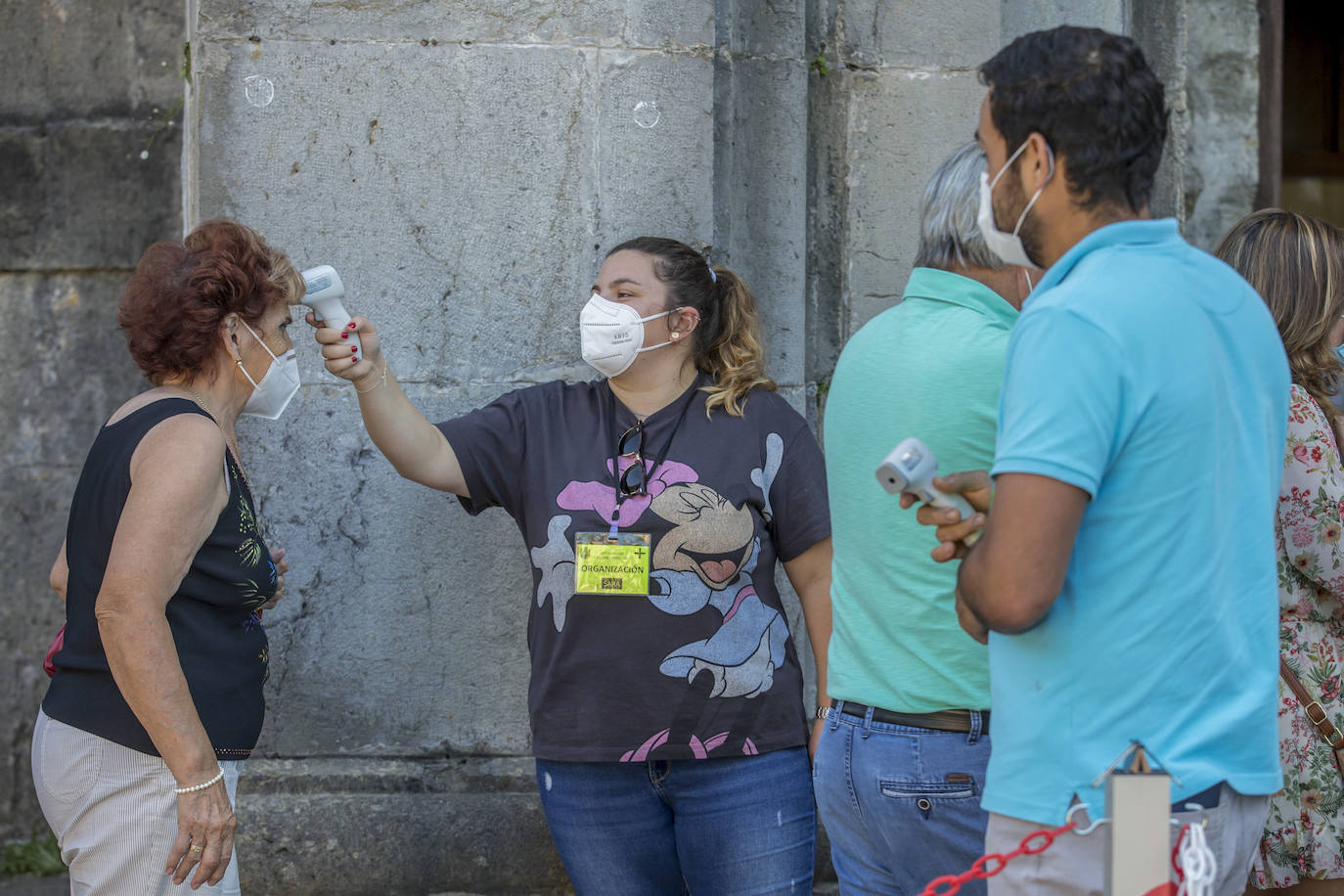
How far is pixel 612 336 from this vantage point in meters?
2.74

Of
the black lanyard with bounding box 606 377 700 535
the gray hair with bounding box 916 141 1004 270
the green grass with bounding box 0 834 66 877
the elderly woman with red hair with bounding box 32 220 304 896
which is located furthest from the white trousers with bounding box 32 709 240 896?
the green grass with bounding box 0 834 66 877

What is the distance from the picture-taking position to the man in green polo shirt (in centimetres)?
195

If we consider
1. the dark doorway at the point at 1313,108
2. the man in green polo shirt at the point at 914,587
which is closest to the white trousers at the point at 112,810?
the man in green polo shirt at the point at 914,587

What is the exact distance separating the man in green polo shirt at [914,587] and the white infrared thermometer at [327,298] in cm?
103

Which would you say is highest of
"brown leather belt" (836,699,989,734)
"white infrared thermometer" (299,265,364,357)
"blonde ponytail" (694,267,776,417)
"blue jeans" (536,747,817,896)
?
"white infrared thermometer" (299,265,364,357)

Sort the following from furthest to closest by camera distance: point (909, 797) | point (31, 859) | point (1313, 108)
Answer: point (1313, 108), point (31, 859), point (909, 797)

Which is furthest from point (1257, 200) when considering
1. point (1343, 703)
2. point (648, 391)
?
point (648, 391)

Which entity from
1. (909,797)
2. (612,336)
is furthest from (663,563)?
(909,797)

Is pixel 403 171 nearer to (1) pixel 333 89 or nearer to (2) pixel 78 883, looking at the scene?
(1) pixel 333 89

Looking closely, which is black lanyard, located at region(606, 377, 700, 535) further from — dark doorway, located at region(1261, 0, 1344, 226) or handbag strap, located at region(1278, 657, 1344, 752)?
dark doorway, located at region(1261, 0, 1344, 226)

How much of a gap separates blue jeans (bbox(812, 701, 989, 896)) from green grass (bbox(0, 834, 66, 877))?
289cm

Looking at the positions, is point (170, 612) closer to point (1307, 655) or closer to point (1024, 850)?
point (1024, 850)

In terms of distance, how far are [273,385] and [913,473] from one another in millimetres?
1447

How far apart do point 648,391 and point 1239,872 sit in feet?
4.98
